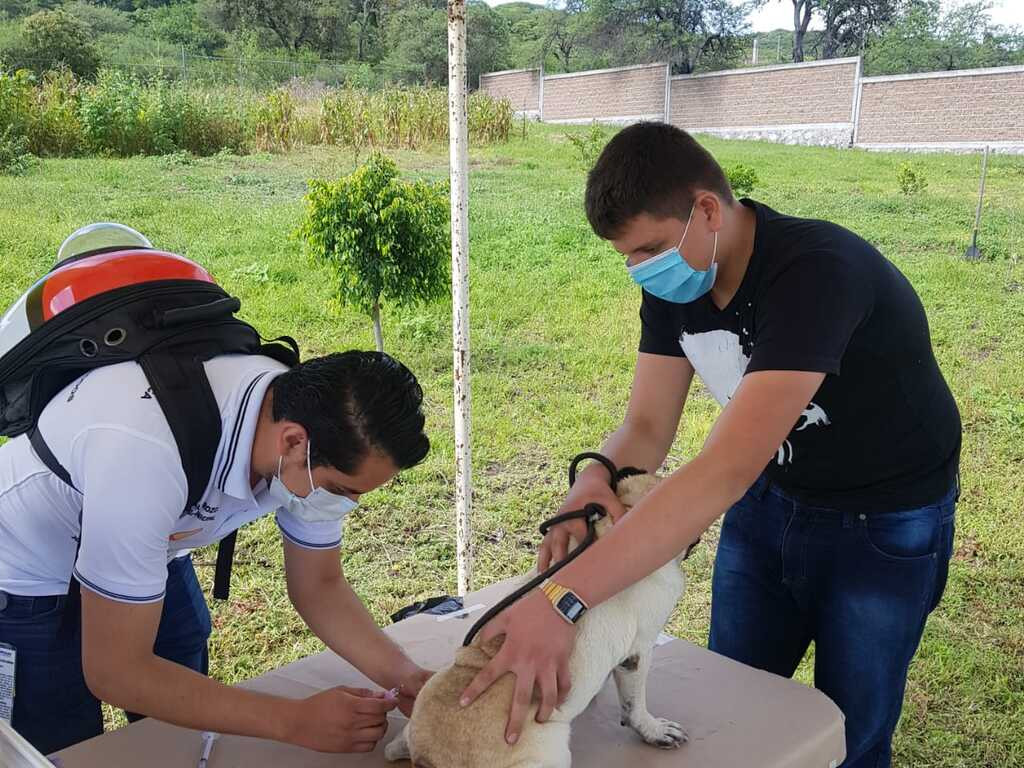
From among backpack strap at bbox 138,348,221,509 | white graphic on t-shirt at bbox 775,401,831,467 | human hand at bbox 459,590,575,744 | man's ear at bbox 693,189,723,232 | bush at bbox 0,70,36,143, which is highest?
bush at bbox 0,70,36,143

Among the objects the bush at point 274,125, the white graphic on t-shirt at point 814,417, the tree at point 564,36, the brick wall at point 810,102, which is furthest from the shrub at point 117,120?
the tree at point 564,36

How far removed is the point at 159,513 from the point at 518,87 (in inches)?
971

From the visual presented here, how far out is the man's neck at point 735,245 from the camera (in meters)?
1.58

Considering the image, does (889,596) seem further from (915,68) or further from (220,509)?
(915,68)

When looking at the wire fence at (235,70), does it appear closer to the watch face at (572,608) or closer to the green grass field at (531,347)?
the green grass field at (531,347)

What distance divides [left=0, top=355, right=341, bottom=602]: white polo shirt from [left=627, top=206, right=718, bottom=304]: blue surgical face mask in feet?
2.30

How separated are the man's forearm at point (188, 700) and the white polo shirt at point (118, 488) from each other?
12 centimetres

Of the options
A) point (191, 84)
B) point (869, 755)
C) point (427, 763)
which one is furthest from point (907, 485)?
point (191, 84)

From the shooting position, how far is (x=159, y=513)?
1.27 meters

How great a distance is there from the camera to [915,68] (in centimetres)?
1597

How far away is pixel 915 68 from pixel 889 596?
1711 centimetres

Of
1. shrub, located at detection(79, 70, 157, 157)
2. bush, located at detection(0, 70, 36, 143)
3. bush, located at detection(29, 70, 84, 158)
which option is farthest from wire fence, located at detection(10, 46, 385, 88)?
bush, located at detection(0, 70, 36, 143)

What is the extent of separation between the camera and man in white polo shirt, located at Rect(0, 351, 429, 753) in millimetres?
1257

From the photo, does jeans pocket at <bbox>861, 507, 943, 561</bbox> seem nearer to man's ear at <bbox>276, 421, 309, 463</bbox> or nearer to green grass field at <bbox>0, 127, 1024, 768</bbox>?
man's ear at <bbox>276, 421, 309, 463</bbox>
